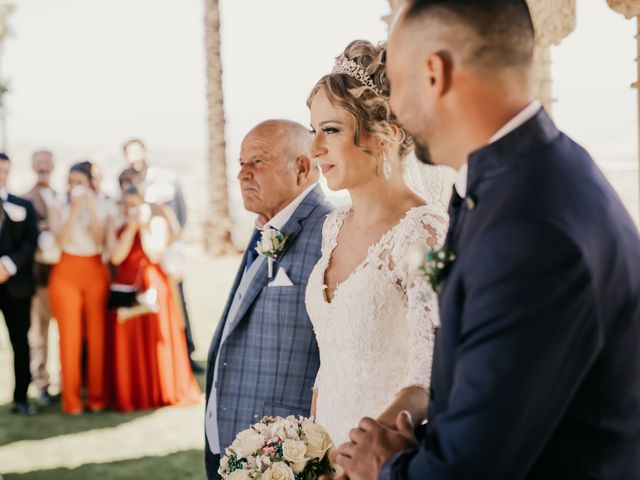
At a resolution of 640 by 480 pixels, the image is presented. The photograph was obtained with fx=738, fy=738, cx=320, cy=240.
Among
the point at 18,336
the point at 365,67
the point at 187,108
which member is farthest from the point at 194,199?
the point at 187,108

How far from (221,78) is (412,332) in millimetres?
12696

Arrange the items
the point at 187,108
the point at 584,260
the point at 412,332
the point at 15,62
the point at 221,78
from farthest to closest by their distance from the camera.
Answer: the point at 187,108, the point at 15,62, the point at 221,78, the point at 412,332, the point at 584,260

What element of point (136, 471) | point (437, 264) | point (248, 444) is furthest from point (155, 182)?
point (437, 264)

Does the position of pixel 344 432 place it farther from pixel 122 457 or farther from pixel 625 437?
pixel 122 457

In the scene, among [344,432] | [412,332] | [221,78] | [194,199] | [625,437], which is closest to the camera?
[625,437]

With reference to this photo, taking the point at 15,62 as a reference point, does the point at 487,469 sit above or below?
below

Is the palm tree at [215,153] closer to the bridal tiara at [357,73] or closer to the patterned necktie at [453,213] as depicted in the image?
the bridal tiara at [357,73]

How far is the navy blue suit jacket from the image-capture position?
1092mm

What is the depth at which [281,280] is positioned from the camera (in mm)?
2912

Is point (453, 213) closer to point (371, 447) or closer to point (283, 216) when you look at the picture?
point (371, 447)

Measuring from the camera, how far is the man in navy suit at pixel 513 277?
3.60ft

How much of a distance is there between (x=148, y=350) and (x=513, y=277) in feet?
18.9

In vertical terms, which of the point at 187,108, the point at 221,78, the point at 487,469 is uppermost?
the point at 187,108

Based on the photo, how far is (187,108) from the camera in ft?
396
